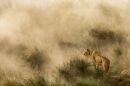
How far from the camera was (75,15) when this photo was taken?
10.9m

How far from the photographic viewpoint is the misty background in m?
9.34

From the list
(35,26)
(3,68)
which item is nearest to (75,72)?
(3,68)

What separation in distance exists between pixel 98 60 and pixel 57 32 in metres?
1.42

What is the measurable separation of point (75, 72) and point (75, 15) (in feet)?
7.68

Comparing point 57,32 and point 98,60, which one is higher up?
point 57,32

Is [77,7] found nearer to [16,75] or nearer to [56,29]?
[56,29]

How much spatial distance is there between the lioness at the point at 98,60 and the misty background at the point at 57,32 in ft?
0.58

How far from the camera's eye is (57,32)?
405 inches

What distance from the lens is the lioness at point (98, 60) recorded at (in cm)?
911

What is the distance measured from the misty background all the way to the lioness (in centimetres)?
18

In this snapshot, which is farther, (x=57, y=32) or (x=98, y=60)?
(x=57, y=32)

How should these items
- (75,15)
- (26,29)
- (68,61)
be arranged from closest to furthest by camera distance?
(68,61), (26,29), (75,15)

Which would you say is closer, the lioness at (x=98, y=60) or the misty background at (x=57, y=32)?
the lioness at (x=98, y=60)

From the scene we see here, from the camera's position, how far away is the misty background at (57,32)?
934cm
